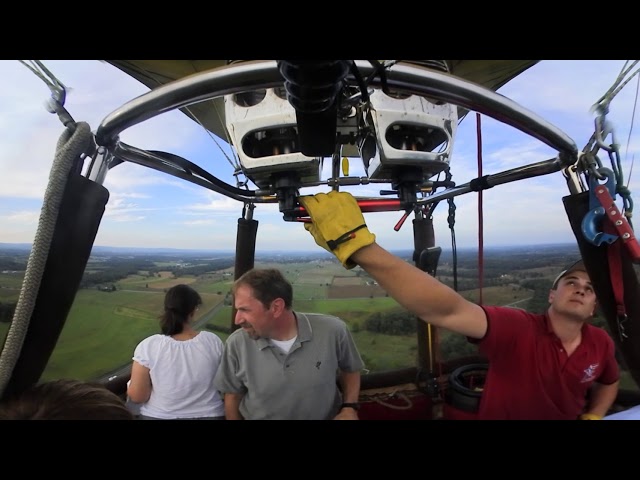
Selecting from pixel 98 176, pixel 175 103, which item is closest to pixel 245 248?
pixel 98 176

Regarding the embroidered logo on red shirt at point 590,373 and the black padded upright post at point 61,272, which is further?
the embroidered logo on red shirt at point 590,373

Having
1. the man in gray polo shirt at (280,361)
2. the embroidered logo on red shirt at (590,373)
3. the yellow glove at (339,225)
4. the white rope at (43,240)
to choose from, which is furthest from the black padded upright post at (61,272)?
the embroidered logo on red shirt at (590,373)

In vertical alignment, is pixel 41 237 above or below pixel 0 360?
above

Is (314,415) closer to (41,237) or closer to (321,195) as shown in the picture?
(321,195)

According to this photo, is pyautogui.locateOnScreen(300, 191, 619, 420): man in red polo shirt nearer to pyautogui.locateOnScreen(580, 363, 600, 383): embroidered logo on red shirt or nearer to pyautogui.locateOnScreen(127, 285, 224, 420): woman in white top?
pyautogui.locateOnScreen(580, 363, 600, 383): embroidered logo on red shirt

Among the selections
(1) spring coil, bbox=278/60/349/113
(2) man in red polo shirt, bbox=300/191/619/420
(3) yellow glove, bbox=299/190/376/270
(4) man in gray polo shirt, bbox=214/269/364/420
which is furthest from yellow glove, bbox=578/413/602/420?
(1) spring coil, bbox=278/60/349/113

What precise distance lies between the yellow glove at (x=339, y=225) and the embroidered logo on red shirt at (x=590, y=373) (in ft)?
2.72

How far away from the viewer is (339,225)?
74 cm

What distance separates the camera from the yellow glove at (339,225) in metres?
0.73

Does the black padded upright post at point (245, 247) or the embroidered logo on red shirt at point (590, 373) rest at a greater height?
the black padded upright post at point (245, 247)

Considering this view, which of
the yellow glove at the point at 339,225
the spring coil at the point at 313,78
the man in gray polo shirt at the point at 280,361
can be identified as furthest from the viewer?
the man in gray polo shirt at the point at 280,361

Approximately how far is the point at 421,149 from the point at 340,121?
21cm

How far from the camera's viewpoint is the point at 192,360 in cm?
136

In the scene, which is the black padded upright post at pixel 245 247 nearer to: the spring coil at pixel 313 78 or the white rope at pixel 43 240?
the white rope at pixel 43 240
